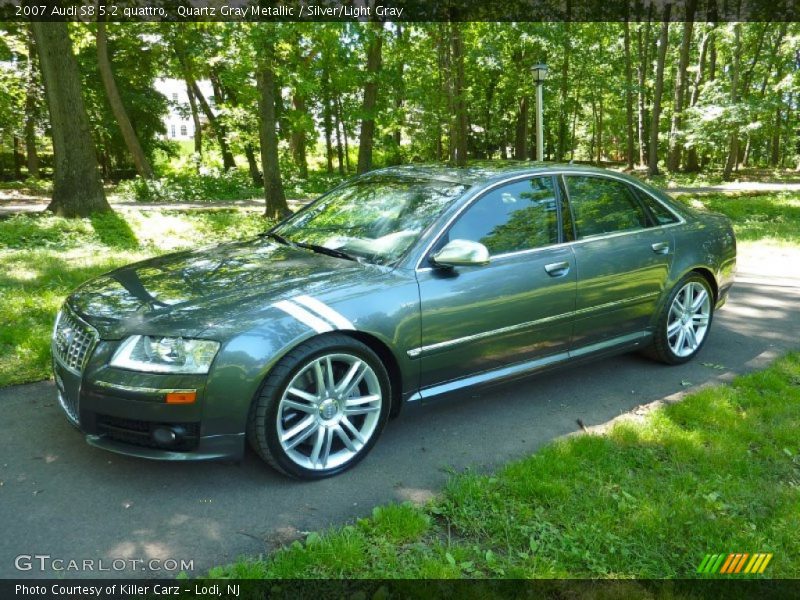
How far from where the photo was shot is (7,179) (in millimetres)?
29781

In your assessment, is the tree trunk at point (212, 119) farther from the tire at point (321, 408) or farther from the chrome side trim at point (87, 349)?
the tire at point (321, 408)

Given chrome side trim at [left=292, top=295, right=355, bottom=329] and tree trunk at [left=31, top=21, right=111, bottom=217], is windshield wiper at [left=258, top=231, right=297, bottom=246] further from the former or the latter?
tree trunk at [left=31, top=21, right=111, bottom=217]

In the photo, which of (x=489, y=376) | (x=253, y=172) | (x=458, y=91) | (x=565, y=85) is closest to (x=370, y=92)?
(x=458, y=91)

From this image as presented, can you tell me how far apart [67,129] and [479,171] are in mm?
10002

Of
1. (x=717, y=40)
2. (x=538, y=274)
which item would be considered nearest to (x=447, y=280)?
(x=538, y=274)

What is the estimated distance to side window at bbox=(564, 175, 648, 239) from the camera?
4.52 meters

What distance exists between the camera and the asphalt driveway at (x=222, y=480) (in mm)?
2867

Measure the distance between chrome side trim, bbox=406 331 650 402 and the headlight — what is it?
4.01ft

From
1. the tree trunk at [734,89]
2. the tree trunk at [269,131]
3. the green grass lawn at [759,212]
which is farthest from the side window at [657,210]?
Result: the tree trunk at [734,89]

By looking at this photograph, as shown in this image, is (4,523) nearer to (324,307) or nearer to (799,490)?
(324,307)

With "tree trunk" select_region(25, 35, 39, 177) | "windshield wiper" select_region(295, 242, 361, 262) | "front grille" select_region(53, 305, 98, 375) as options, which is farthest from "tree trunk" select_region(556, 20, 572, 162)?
"front grille" select_region(53, 305, 98, 375)

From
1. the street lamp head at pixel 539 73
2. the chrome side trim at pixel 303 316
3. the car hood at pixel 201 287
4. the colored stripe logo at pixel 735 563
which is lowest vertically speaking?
the colored stripe logo at pixel 735 563

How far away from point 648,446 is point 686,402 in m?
0.76

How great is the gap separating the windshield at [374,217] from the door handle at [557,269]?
2.43 feet
